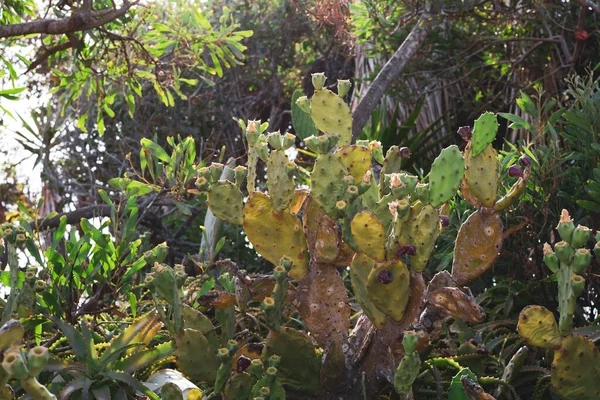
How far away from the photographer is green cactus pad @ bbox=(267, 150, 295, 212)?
169 centimetres

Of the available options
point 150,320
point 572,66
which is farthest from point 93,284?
point 572,66

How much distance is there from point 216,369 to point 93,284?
0.68 metres

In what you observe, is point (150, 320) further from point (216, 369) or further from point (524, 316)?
point (524, 316)

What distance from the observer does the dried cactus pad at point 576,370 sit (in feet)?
5.16

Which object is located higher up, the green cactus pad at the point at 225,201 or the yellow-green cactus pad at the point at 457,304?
the green cactus pad at the point at 225,201

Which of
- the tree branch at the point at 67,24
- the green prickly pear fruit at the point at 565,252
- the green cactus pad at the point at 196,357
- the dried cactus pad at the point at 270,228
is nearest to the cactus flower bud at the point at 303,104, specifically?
the dried cactus pad at the point at 270,228

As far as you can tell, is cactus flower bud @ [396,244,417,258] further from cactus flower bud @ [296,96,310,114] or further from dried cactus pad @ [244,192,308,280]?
cactus flower bud @ [296,96,310,114]

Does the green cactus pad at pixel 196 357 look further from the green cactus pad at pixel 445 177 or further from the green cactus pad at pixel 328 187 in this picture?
the green cactus pad at pixel 445 177

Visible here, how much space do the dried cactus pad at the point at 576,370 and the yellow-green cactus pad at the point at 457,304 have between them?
0.66 feet

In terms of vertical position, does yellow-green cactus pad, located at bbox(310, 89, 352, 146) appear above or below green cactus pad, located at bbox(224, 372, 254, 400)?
above

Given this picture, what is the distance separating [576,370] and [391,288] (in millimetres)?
450

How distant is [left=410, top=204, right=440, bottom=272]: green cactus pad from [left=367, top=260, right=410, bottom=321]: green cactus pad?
5 centimetres

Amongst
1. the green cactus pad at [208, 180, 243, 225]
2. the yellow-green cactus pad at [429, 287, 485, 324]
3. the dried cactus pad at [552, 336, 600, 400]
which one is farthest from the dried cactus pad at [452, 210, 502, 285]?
the green cactus pad at [208, 180, 243, 225]

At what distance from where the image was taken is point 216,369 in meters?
1.67
